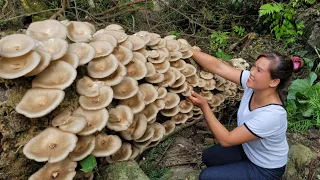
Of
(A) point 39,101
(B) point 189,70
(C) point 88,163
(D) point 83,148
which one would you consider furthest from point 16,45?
(B) point 189,70

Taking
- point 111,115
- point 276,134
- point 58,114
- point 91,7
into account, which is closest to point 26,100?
point 58,114

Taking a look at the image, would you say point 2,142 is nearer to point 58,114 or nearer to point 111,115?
point 58,114

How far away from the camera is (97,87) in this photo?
3.07m

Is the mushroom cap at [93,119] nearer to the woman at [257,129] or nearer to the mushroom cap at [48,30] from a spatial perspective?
the mushroom cap at [48,30]

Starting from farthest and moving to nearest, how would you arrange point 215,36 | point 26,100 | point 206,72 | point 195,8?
point 195,8, point 215,36, point 206,72, point 26,100

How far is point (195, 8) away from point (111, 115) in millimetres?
5490

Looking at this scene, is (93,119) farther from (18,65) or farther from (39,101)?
(18,65)

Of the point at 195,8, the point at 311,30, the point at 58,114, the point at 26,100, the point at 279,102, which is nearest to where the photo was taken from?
the point at 26,100

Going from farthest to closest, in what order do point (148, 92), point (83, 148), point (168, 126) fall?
point (168, 126) < point (148, 92) < point (83, 148)

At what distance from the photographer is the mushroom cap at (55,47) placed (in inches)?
111

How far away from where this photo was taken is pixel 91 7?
24.4 ft

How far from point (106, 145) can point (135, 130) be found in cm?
43

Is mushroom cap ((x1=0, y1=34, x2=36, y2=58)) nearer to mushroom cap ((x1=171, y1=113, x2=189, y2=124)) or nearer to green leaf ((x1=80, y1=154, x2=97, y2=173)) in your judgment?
green leaf ((x1=80, y1=154, x2=97, y2=173))

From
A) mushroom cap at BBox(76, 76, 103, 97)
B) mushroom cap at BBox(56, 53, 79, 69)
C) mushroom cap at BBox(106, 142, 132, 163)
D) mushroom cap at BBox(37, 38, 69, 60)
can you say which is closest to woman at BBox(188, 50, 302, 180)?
mushroom cap at BBox(106, 142, 132, 163)
